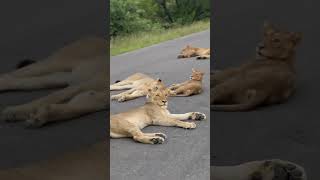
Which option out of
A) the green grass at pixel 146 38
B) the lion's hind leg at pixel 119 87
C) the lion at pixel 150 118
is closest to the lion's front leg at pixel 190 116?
the lion at pixel 150 118

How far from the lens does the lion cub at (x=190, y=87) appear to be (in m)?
2.87

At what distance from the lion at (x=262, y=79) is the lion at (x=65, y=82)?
0.82ft

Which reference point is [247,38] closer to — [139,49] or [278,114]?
[278,114]

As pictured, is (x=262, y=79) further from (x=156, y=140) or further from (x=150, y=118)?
(x=150, y=118)

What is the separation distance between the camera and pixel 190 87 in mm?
2867

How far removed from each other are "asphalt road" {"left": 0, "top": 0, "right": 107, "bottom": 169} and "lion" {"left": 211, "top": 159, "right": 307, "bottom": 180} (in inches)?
10.9

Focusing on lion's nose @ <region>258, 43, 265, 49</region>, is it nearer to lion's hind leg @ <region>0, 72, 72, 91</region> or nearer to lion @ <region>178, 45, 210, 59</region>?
lion's hind leg @ <region>0, 72, 72, 91</region>

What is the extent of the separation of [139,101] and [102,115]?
1.96 m

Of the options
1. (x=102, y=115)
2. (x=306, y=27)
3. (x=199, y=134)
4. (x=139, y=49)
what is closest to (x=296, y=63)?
(x=306, y=27)

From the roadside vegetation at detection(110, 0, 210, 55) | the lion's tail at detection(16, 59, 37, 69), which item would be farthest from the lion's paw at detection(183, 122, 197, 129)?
the roadside vegetation at detection(110, 0, 210, 55)

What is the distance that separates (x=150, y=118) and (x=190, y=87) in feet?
1.38

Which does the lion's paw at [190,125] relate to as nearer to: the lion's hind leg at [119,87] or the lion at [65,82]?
the lion's hind leg at [119,87]

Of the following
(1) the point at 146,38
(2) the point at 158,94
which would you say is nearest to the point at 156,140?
(2) the point at 158,94

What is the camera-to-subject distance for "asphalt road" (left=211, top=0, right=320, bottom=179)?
101 cm
